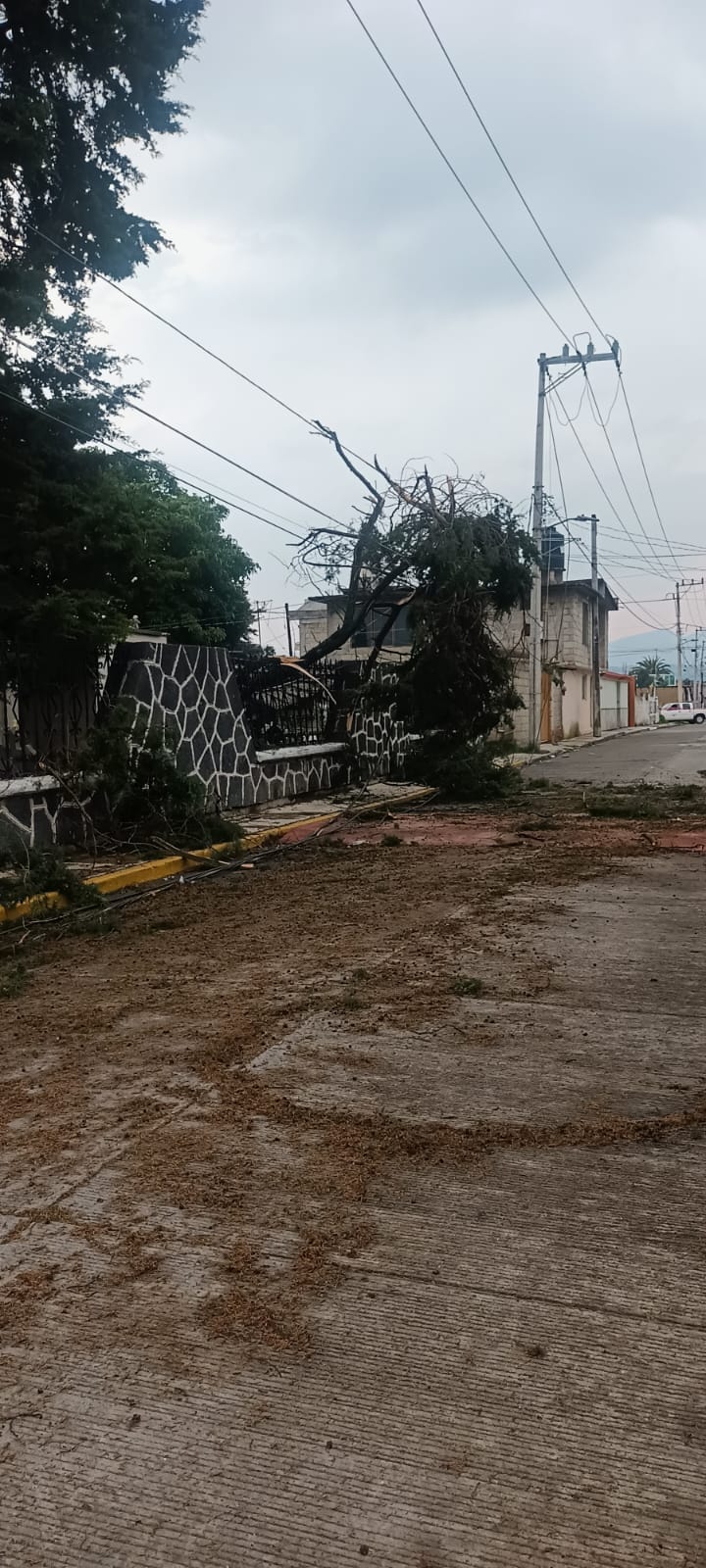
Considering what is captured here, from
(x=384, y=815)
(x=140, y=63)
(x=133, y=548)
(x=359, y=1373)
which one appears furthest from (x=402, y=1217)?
(x=140, y=63)

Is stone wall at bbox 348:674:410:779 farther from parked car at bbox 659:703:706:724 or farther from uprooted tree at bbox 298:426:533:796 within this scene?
parked car at bbox 659:703:706:724

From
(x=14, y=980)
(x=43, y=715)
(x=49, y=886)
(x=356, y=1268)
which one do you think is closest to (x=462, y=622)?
(x=43, y=715)

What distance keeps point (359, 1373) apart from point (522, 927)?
5365mm

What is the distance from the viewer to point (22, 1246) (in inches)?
136

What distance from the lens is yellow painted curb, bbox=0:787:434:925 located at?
8.88 metres

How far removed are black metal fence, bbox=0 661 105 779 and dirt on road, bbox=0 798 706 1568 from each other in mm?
4693

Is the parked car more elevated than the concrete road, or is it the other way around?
the parked car

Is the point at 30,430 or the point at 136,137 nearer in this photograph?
the point at 30,430

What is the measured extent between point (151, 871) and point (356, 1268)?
25.2ft

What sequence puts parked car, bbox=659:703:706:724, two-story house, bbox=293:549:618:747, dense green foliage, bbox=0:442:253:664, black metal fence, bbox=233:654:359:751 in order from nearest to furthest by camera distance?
dense green foliage, bbox=0:442:253:664, black metal fence, bbox=233:654:359:751, two-story house, bbox=293:549:618:747, parked car, bbox=659:703:706:724

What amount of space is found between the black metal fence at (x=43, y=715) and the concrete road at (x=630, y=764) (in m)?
11.4

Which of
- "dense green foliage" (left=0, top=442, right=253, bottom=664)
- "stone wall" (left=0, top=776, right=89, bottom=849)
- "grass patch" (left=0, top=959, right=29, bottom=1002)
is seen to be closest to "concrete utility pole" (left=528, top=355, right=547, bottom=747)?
"dense green foliage" (left=0, top=442, right=253, bottom=664)

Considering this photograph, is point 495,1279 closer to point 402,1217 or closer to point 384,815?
point 402,1217

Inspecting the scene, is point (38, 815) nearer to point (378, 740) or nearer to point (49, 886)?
point (49, 886)
